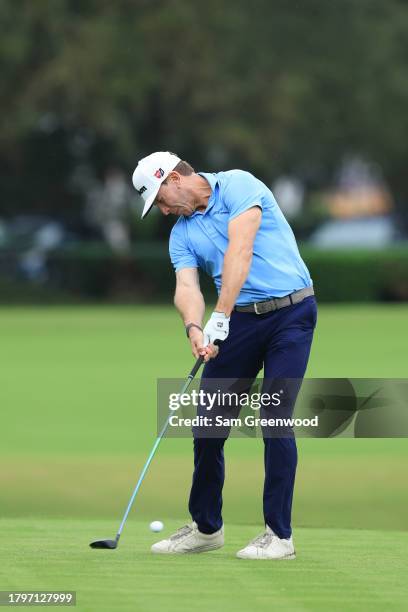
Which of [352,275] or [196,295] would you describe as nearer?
[196,295]

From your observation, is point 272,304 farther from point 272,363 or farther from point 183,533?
point 183,533

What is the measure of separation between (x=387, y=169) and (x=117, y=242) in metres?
10.5

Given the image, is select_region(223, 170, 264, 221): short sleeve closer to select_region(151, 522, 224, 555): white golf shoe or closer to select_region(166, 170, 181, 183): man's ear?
A: select_region(166, 170, 181, 183): man's ear

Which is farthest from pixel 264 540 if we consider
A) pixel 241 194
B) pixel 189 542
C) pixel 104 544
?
pixel 241 194

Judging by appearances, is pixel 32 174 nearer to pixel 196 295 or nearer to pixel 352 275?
pixel 352 275

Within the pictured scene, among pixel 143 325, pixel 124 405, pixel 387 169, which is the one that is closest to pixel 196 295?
pixel 124 405

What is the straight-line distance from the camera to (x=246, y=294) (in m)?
7.20

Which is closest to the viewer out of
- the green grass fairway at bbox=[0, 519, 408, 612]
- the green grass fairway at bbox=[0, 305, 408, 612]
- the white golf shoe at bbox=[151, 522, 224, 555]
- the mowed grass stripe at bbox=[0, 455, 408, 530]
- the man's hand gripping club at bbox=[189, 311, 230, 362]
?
the green grass fairway at bbox=[0, 519, 408, 612]

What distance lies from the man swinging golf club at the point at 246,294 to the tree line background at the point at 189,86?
1161 inches

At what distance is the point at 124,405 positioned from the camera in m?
16.0

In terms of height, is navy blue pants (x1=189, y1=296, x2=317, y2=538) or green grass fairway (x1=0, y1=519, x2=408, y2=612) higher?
navy blue pants (x1=189, y1=296, x2=317, y2=538)

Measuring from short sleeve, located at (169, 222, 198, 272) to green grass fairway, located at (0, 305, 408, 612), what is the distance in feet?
4.68

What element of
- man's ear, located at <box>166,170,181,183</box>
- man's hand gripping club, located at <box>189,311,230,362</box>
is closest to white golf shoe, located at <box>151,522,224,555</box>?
man's hand gripping club, located at <box>189,311,230,362</box>

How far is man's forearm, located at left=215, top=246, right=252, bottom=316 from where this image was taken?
22.9 feet
